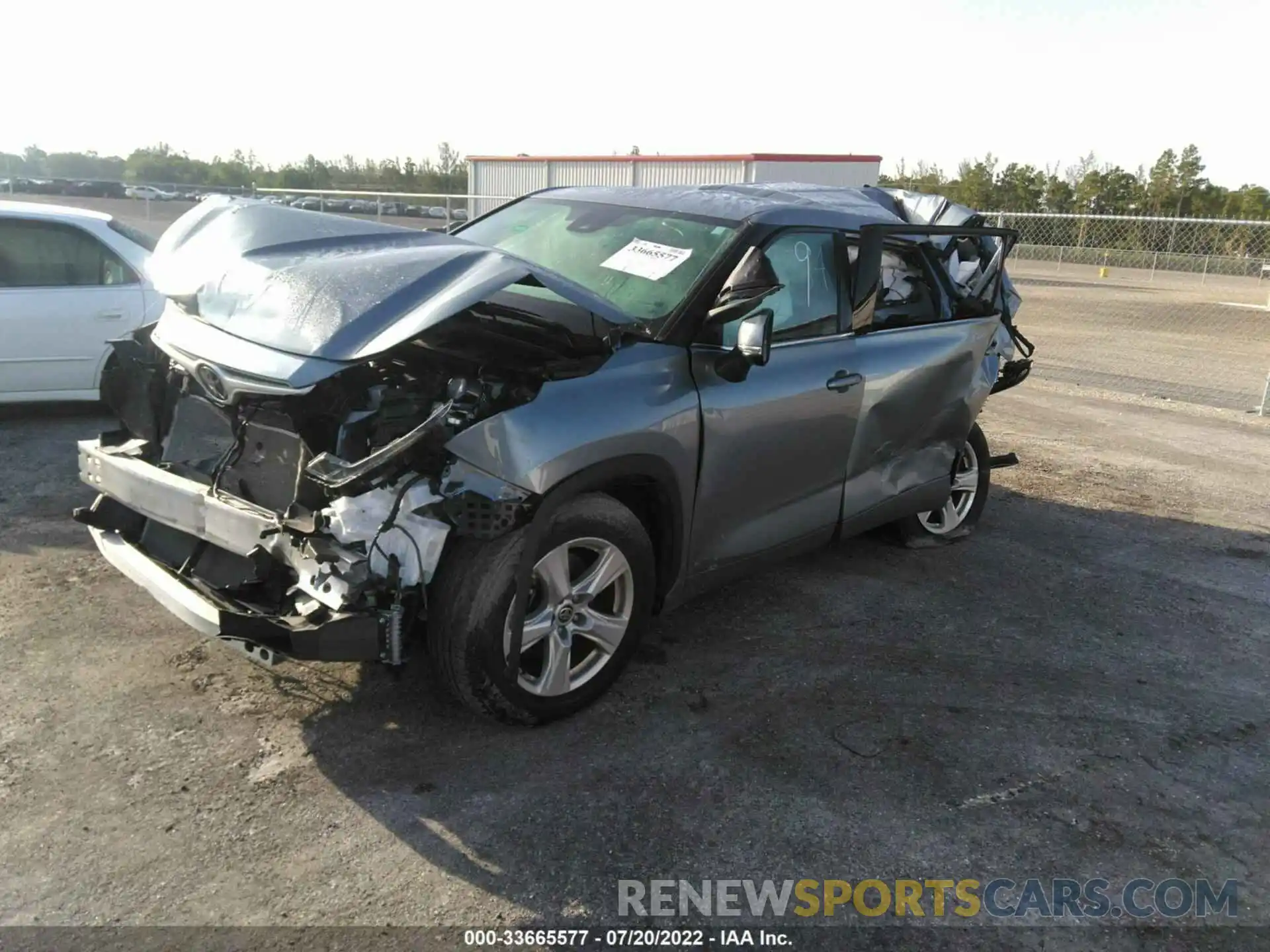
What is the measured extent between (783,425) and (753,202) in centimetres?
111

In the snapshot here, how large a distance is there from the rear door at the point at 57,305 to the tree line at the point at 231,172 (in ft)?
97.3

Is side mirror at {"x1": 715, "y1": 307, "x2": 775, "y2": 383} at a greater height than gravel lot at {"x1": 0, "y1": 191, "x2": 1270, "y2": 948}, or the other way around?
side mirror at {"x1": 715, "y1": 307, "x2": 775, "y2": 383}

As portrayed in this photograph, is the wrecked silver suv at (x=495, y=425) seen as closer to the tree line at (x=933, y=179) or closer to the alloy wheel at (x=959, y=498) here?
the alloy wheel at (x=959, y=498)

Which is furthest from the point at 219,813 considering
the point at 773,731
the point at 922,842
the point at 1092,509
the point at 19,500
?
the point at 1092,509

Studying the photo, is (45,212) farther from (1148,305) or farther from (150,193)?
(150,193)

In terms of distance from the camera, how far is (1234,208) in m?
47.6

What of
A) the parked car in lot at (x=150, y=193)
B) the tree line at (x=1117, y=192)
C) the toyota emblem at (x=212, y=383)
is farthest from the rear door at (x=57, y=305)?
the tree line at (x=1117, y=192)

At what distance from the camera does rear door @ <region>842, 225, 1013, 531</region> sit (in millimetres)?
4738

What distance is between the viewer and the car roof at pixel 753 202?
4.43 meters

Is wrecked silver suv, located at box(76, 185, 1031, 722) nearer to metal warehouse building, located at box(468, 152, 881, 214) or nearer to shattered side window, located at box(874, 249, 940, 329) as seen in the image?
shattered side window, located at box(874, 249, 940, 329)

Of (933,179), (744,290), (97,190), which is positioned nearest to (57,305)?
(744,290)

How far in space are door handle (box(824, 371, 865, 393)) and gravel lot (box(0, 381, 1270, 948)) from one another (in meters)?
1.12

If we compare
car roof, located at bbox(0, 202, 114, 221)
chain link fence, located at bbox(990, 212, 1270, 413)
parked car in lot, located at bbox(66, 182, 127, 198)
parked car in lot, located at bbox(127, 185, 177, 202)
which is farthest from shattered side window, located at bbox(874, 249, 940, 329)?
parked car in lot, located at bbox(66, 182, 127, 198)

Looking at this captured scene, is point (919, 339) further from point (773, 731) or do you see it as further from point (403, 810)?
point (403, 810)
